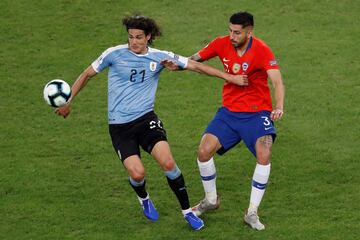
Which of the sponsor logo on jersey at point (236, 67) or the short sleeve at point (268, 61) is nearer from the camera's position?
the short sleeve at point (268, 61)

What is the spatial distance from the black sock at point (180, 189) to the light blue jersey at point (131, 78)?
98 centimetres

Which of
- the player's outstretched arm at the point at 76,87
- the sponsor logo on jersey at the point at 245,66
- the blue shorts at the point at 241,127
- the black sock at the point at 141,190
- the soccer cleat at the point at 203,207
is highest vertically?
the sponsor logo on jersey at the point at 245,66

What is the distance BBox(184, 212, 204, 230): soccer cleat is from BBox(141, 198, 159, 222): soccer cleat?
49 centimetres

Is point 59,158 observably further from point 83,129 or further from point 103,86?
point 103,86

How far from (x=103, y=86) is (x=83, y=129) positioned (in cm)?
200

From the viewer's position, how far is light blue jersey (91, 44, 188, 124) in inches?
465

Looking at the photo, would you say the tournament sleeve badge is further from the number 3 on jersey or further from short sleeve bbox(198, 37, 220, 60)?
the number 3 on jersey

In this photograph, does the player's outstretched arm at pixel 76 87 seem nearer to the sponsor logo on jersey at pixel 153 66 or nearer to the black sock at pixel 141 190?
the sponsor logo on jersey at pixel 153 66

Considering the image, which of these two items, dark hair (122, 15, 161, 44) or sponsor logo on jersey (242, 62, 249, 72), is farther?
sponsor logo on jersey (242, 62, 249, 72)

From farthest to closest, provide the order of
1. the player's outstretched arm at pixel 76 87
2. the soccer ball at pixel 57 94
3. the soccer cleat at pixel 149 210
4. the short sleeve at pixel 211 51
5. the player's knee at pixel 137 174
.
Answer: the short sleeve at pixel 211 51, the soccer cleat at pixel 149 210, the player's outstretched arm at pixel 76 87, the player's knee at pixel 137 174, the soccer ball at pixel 57 94

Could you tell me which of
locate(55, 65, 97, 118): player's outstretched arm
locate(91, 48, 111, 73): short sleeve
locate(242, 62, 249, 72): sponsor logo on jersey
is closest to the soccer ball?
locate(55, 65, 97, 118): player's outstretched arm

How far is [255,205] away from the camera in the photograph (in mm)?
11750

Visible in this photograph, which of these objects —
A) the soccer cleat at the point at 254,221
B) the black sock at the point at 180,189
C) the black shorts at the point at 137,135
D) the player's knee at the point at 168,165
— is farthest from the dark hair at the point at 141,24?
the soccer cleat at the point at 254,221

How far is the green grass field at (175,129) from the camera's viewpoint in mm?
12047
